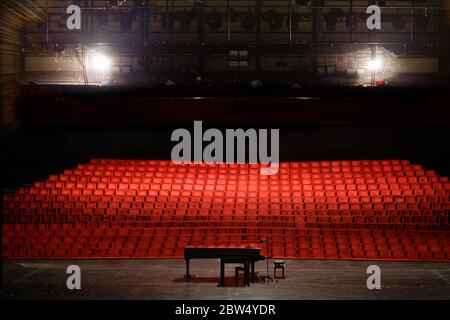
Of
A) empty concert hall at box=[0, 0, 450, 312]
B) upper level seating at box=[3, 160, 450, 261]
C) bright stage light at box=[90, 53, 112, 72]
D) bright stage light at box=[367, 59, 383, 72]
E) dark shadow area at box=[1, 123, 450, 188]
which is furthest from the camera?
bright stage light at box=[90, 53, 112, 72]

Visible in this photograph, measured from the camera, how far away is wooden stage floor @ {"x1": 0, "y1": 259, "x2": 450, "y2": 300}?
387 cm

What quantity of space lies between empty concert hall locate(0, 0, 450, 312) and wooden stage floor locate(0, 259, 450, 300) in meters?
0.03

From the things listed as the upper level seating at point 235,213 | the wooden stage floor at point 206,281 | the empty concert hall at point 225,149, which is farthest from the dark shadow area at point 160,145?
the wooden stage floor at point 206,281

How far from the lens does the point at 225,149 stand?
7.32m

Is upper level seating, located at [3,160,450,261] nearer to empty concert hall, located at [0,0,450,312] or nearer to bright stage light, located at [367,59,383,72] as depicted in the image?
empty concert hall, located at [0,0,450,312]

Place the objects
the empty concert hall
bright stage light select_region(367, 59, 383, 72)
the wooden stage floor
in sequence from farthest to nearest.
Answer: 1. bright stage light select_region(367, 59, 383, 72)
2. the empty concert hall
3. the wooden stage floor

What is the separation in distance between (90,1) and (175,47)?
4.83 feet

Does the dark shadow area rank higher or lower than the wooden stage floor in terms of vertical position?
higher

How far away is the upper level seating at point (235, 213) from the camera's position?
5.48 m

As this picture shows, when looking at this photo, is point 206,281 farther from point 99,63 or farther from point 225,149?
point 99,63

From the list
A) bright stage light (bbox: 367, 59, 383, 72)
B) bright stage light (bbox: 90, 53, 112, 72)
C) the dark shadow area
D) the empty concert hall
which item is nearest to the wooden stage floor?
the empty concert hall

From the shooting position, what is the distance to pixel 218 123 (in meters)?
7.00

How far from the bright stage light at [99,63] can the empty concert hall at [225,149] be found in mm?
27
